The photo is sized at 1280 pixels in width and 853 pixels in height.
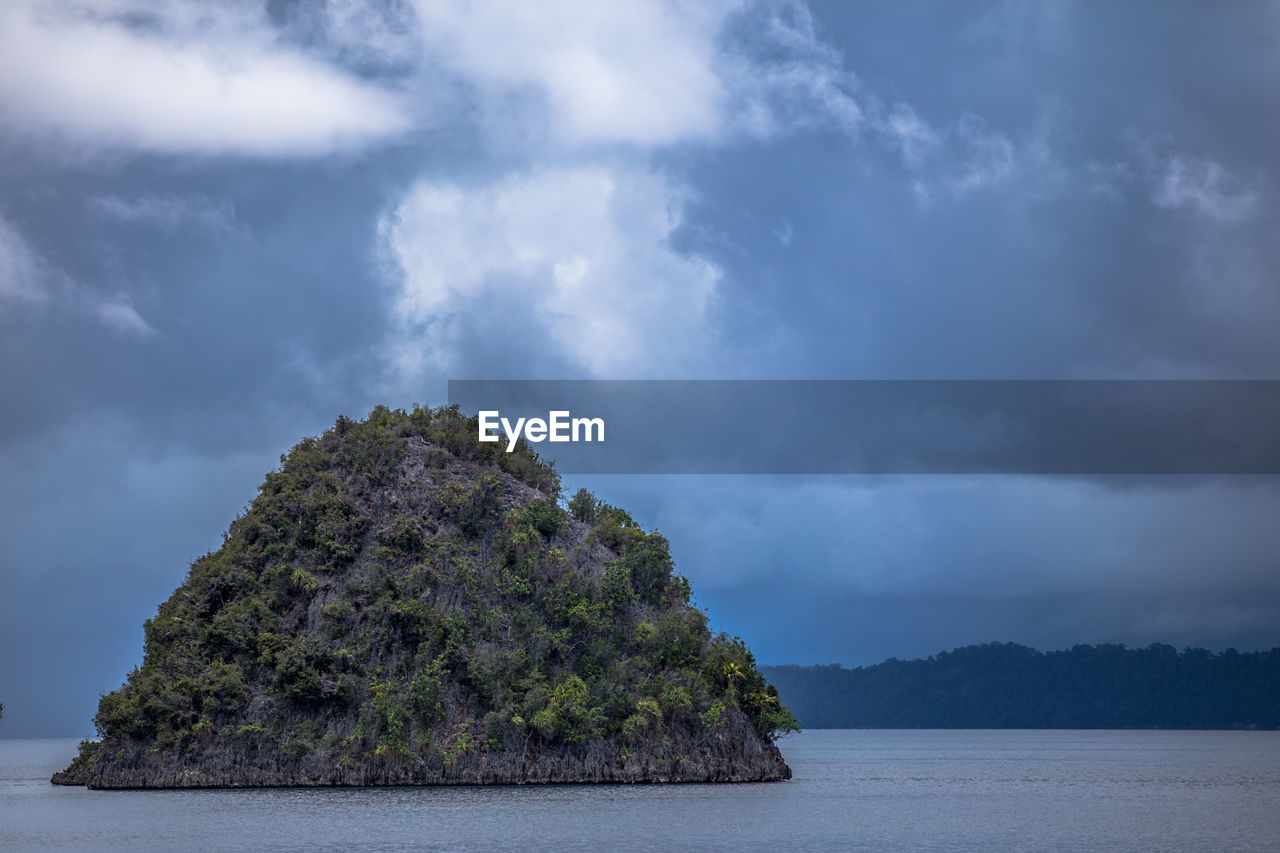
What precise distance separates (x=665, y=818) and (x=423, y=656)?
2473cm

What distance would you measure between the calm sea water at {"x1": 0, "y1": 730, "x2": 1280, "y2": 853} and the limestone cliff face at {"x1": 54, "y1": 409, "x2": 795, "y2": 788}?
8.17 feet

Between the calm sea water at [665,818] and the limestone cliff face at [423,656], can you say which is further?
the limestone cliff face at [423,656]

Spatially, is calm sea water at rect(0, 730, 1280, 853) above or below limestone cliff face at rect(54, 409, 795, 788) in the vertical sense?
below

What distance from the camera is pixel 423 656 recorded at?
258 feet

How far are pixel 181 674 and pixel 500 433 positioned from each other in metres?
29.3

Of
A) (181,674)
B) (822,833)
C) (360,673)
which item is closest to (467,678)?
(360,673)

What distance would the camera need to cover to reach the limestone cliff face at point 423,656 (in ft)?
249

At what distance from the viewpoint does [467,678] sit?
78.9 meters

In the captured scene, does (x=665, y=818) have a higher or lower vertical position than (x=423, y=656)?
lower

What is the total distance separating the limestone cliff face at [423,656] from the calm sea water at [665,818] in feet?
8.17

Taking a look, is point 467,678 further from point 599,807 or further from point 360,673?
point 599,807

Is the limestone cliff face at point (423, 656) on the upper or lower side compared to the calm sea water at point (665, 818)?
upper

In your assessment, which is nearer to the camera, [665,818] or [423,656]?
[665,818]

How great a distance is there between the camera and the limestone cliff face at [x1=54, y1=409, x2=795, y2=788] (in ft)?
249
